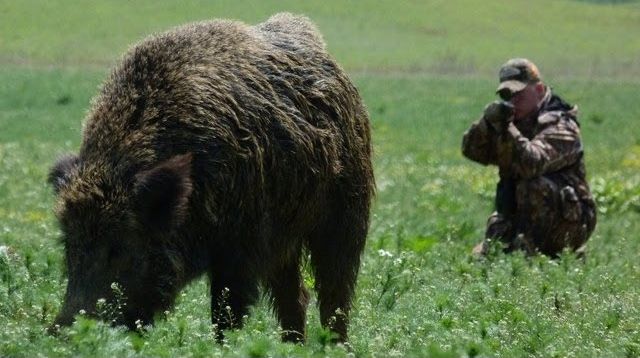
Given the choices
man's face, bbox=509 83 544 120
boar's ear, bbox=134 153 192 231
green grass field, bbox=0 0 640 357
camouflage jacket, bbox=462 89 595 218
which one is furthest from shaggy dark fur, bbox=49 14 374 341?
man's face, bbox=509 83 544 120

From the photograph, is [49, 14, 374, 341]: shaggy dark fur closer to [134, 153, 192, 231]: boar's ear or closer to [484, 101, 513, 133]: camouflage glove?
[134, 153, 192, 231]: boar's ear

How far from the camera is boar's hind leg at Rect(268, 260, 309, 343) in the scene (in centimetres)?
982

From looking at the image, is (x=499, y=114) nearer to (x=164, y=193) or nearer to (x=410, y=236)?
(x=410, y=236)

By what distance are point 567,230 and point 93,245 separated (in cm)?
708

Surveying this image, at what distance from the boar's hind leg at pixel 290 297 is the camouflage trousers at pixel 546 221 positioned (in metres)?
4.02

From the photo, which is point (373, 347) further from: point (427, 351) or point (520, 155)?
point (520, 155)

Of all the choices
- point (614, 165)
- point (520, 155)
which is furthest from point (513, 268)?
point (614, 165)

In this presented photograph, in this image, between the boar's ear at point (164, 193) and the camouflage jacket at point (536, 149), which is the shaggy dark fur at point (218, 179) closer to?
the boar's ear at point (164, 193)

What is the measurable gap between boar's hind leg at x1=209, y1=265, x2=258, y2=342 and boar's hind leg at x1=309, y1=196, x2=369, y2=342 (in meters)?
1.18

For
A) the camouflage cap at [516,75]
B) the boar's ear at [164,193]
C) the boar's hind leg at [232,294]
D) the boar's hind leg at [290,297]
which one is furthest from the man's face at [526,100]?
the boar's ear at [164,193]

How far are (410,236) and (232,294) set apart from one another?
6.42 metres

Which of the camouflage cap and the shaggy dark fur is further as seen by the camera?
the camouflage cap

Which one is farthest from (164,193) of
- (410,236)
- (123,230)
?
(410,236)

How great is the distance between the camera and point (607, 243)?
1580cm
